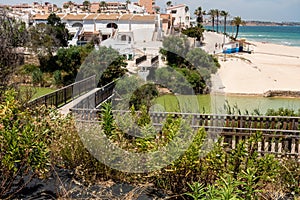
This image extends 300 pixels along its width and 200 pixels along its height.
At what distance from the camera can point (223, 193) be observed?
263 cm

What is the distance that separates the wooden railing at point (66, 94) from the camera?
8863 millimetres

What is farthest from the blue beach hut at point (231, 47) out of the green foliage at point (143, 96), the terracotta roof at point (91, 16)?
the green foliage at point (143, 96)

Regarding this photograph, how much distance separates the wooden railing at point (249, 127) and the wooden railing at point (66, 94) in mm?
2111

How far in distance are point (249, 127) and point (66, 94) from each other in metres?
5.88

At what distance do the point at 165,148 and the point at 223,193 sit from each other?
3.73 feet

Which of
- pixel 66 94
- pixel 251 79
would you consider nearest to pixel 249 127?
pixel 66 94

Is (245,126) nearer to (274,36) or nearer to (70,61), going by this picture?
(70,61)

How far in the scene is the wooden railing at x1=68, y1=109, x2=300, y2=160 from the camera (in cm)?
605

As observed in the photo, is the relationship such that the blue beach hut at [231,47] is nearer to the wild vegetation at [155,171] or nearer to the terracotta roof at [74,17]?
the terracotta roof at [74,17]

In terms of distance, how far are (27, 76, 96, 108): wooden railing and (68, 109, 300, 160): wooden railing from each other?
2.11 meters

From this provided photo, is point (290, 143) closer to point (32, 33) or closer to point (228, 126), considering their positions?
point (228, 126)

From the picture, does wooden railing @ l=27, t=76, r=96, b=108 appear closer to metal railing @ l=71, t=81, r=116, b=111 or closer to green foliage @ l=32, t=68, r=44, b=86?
metal railing @ l=71, t=81, r=116, b=111

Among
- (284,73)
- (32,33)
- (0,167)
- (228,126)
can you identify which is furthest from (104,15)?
(0,167)

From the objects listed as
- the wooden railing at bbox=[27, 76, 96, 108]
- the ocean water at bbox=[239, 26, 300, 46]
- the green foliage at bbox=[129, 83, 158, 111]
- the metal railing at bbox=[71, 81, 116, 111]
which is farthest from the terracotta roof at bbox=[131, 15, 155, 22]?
the ocean water at bbox=[239, 26, 300, 46]
